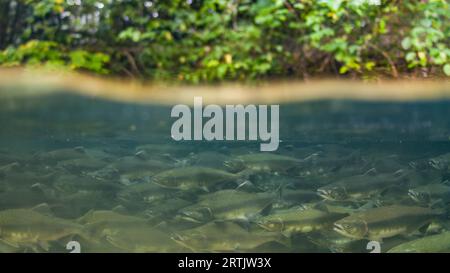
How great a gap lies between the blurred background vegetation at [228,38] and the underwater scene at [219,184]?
0.66 m

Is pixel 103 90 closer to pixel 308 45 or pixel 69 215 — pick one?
pixel 69 215

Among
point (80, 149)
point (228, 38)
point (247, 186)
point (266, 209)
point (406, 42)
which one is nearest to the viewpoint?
point (266, 209)

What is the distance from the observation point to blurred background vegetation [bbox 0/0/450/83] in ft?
15.4

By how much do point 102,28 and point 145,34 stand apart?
46cm

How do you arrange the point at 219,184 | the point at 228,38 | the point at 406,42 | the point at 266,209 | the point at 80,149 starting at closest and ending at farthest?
1. the point at 266,209
2. the point at 219,184
3. the point at 406,42
4. the point at 228,38
5. the point at 80,149

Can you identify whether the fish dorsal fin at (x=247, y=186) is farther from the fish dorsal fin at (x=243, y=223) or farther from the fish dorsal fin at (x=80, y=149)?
the fish dorsal fin at (x=80, y=149)

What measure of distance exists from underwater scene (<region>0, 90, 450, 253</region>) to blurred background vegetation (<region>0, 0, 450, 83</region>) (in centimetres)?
66

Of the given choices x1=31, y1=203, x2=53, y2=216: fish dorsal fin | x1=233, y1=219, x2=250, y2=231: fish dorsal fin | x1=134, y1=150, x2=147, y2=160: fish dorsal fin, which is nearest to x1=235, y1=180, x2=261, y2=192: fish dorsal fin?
x1=233, y1=219, x2=250, y2=231: fish dorsal fin

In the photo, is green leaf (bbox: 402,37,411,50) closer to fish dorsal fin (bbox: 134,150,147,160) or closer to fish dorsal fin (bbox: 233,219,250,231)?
fish dorsal fin (bbox: 233,219,250,231)

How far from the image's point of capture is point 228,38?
4934 mm

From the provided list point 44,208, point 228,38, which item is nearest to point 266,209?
point 228,38

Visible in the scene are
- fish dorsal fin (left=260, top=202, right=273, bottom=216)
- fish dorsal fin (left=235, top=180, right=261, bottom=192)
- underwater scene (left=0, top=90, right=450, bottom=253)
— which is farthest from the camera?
fish dorsal fin (left=235, top=180, right=261, bottom=192)

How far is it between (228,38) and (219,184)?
63.7 inches

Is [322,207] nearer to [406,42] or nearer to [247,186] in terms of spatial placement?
[247,186]
